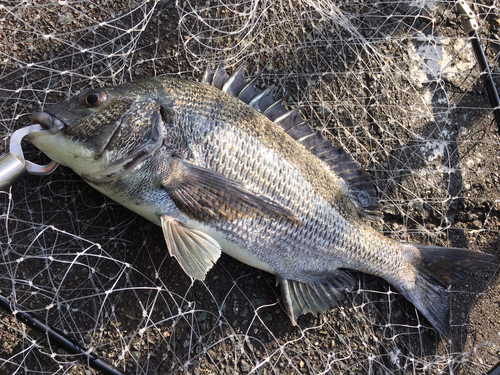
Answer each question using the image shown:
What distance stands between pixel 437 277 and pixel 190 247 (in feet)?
5.64

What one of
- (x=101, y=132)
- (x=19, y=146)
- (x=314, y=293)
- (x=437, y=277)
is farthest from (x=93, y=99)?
(x=437, y=277)

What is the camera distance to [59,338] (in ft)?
6.28

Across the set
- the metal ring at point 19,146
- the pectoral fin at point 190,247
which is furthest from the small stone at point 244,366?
the metal ring at point 19,146

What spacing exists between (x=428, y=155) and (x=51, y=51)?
281 cm

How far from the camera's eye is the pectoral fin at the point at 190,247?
76.0 inches

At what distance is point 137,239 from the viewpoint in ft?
7.36

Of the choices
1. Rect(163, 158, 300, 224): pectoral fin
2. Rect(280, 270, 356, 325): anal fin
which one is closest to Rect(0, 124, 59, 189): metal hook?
Rect(163, 158, 300, 224): pectoral fin

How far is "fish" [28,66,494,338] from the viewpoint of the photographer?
1.86 meters

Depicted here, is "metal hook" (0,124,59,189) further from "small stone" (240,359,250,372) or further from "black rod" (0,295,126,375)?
"small stone" (240,359,250,372)

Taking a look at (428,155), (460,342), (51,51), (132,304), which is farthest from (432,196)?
(51,51)

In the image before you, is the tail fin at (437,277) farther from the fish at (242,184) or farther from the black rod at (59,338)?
the black rod at (59,338)

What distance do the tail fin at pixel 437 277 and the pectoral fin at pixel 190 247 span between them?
136cm

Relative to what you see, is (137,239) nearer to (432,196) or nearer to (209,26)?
(209,26)

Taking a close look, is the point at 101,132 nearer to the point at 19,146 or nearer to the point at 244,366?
the point at 19,146
